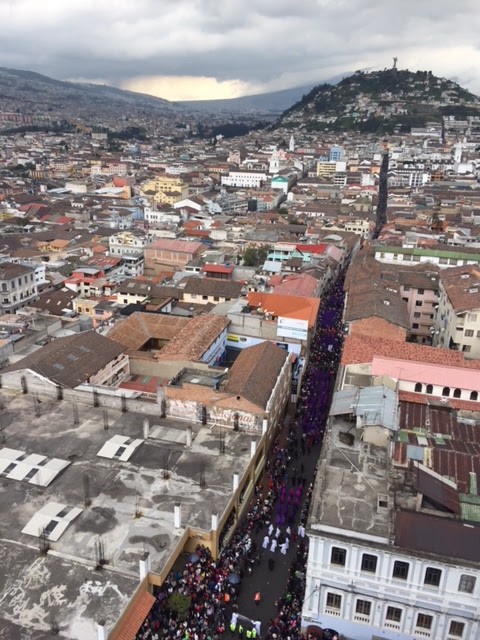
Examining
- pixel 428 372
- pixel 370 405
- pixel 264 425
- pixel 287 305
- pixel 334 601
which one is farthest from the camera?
pixel 287 305

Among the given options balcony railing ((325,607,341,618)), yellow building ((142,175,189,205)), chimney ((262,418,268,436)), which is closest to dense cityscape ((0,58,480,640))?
balcony railing ((325,607,341,618))

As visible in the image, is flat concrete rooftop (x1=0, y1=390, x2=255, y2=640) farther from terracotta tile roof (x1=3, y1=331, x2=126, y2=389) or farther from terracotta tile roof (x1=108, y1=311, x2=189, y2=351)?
terracotta tile roof (x1=108, y1=311, x2=189, y2=351)

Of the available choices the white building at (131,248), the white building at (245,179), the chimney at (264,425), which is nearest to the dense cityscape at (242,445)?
the chimney at (264,425)

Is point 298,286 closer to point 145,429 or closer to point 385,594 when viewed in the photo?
point 145,429

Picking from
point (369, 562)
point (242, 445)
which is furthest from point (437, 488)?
point (242, 445)

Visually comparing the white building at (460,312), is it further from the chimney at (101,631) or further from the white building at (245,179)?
the white building at (245,179)

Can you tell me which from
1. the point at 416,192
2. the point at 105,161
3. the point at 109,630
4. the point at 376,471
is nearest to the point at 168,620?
the point at 109,630
